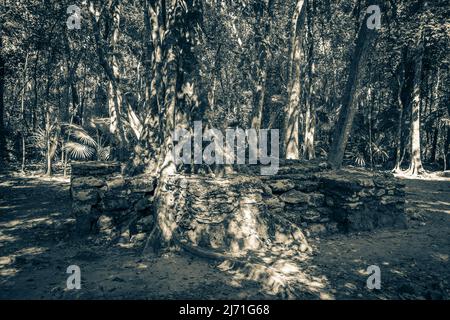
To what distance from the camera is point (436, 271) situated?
592 cm

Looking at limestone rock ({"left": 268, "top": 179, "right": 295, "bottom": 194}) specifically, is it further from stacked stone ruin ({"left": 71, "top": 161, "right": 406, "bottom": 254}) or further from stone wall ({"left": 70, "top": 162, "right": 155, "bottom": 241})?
stone wall ({"left": 70, "top": 162, "right": 155, "bottom": 241})

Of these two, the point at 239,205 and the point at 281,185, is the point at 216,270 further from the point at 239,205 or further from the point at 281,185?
the point at 281,185

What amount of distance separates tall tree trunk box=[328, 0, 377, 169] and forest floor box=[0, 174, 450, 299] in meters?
2.75

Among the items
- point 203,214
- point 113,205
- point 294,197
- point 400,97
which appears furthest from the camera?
point 400,97

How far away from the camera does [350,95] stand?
31.8 ft

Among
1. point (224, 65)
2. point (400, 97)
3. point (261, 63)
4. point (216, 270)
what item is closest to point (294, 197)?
point (216, 270)

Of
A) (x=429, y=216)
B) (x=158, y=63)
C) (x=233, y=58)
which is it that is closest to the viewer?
(x=158, y=63)

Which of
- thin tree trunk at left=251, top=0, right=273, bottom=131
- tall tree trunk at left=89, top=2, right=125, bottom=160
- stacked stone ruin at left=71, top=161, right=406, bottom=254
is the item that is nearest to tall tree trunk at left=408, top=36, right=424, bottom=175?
thin tree trunk at left=251, top=0, right=273, bottom=131

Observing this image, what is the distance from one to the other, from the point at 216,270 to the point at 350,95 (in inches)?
263

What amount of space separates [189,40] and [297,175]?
452 centimetres

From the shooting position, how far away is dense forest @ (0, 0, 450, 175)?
8.55 m
